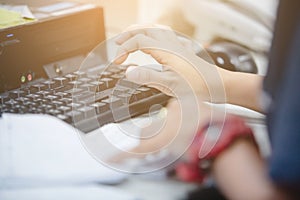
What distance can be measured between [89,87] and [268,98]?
0.96ft

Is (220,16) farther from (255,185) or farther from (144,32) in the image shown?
(255,185)

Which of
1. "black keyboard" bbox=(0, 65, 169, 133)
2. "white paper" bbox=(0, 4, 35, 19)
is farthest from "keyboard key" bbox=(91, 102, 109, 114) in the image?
"white paper" bbox=(0, 4, 35, 19)

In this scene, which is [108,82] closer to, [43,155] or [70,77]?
[70,77]

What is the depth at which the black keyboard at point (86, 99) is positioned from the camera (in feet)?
1.81

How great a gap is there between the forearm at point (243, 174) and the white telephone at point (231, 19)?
398 mm

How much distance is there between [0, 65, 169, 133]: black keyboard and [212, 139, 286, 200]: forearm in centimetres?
16

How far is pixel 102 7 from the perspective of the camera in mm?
760

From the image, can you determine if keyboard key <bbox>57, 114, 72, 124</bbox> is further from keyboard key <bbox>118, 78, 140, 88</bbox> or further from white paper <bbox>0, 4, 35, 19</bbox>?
white paper <bbox>0, 4, 35, 19</bbox>

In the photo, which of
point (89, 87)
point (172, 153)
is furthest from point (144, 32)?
point (172, 153)

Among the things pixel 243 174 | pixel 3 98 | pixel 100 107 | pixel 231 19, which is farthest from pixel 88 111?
pixel 231 19

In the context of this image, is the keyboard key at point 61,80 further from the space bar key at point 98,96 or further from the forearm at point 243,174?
the forearm at point 243,174

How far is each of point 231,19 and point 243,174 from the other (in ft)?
1.60

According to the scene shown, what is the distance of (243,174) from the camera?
396 mm

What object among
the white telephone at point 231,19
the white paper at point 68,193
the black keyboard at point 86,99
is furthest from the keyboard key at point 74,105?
the white telephone at point 231,19
